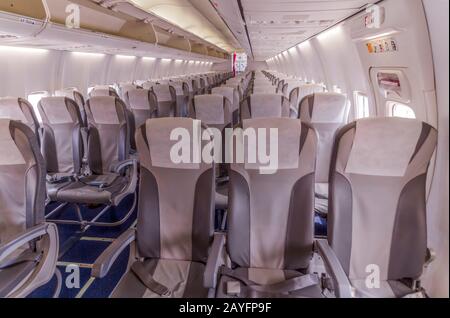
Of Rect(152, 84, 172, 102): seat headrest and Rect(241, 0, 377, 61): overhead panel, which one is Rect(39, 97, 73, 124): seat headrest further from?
Rect(152, 84, 172, 102): seat headrest

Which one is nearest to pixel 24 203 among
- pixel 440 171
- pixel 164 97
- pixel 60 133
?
pixel 60 133

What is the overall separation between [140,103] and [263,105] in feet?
8.29

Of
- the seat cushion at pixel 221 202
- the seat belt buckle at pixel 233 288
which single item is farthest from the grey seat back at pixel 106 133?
the seat belt buckle at pixel 233 288

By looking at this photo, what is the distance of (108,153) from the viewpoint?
421 centimetres

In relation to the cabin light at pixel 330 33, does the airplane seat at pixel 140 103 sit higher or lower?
lower

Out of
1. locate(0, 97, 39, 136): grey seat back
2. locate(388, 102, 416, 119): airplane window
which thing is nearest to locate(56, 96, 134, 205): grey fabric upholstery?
locate(0, 97, 39, 136): grey seat back

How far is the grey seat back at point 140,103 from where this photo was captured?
228 inches

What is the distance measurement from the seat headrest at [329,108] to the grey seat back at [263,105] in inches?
27.6

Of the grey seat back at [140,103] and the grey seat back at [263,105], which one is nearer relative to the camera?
the grey seat back at [263,105]

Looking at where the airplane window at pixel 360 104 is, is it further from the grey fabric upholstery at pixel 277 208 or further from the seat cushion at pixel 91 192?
the seat cushion at pixel 91 192

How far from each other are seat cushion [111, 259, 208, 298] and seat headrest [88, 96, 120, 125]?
2.32 m

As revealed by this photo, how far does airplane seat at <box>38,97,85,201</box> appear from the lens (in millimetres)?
4055

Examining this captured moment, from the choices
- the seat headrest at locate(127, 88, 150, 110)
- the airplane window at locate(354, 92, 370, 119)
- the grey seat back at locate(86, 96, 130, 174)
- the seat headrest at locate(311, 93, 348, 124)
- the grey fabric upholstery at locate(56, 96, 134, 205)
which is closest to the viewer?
the seat headrest at locate(311, 93, 348, 124)

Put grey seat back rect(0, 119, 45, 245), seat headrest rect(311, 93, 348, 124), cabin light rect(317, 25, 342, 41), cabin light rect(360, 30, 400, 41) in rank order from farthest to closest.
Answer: cabin light rect(317, 25, 342, 41)
seat headrest rect(311, 93, 348, 124)
cabin light rect(360, 30, 400, 41)
grey seat back rect(0, 119, 45, 245)
